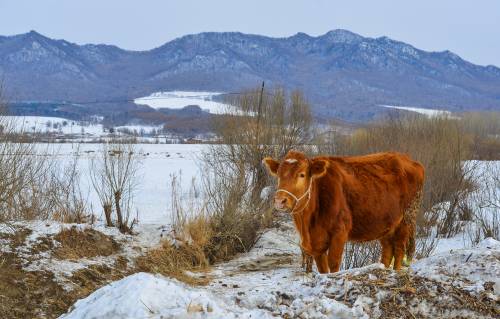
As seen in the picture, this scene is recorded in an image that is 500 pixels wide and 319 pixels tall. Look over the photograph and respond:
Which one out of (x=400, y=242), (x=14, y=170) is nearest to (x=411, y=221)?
(x=400, y=242)

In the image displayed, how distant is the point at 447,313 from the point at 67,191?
9746 mm

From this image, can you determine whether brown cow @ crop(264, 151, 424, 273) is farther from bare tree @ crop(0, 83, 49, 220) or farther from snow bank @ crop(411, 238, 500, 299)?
bare tree @ crop(0, 83, 49, 220)

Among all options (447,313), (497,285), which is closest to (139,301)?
(447,313)

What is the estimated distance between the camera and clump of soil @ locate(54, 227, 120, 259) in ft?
26.4

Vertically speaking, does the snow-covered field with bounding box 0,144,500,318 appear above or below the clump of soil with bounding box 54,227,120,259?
above

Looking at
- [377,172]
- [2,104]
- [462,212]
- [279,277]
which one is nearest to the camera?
[377,172]

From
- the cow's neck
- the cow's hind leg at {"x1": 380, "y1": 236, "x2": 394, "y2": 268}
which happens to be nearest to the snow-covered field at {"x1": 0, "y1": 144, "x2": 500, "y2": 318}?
the cow's neck

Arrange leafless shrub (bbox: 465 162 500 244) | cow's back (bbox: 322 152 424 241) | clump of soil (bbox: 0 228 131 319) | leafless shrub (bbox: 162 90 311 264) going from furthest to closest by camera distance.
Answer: leafless shrub (bbox: 465 162 500 244) → leafless shrub (bbox: 162 90 311 264) → clump of soil (bbox: 0 228 131 319) → cow's back (bbox: 322 152 424 241)

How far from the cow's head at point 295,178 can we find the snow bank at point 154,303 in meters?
1.57

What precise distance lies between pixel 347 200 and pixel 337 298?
2.08m

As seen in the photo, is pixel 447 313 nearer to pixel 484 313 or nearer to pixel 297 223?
pixel 484 313

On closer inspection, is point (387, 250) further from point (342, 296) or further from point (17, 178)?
point (17, 178)

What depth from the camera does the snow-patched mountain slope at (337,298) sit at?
338 centimetres

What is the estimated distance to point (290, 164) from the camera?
5.14 metres
